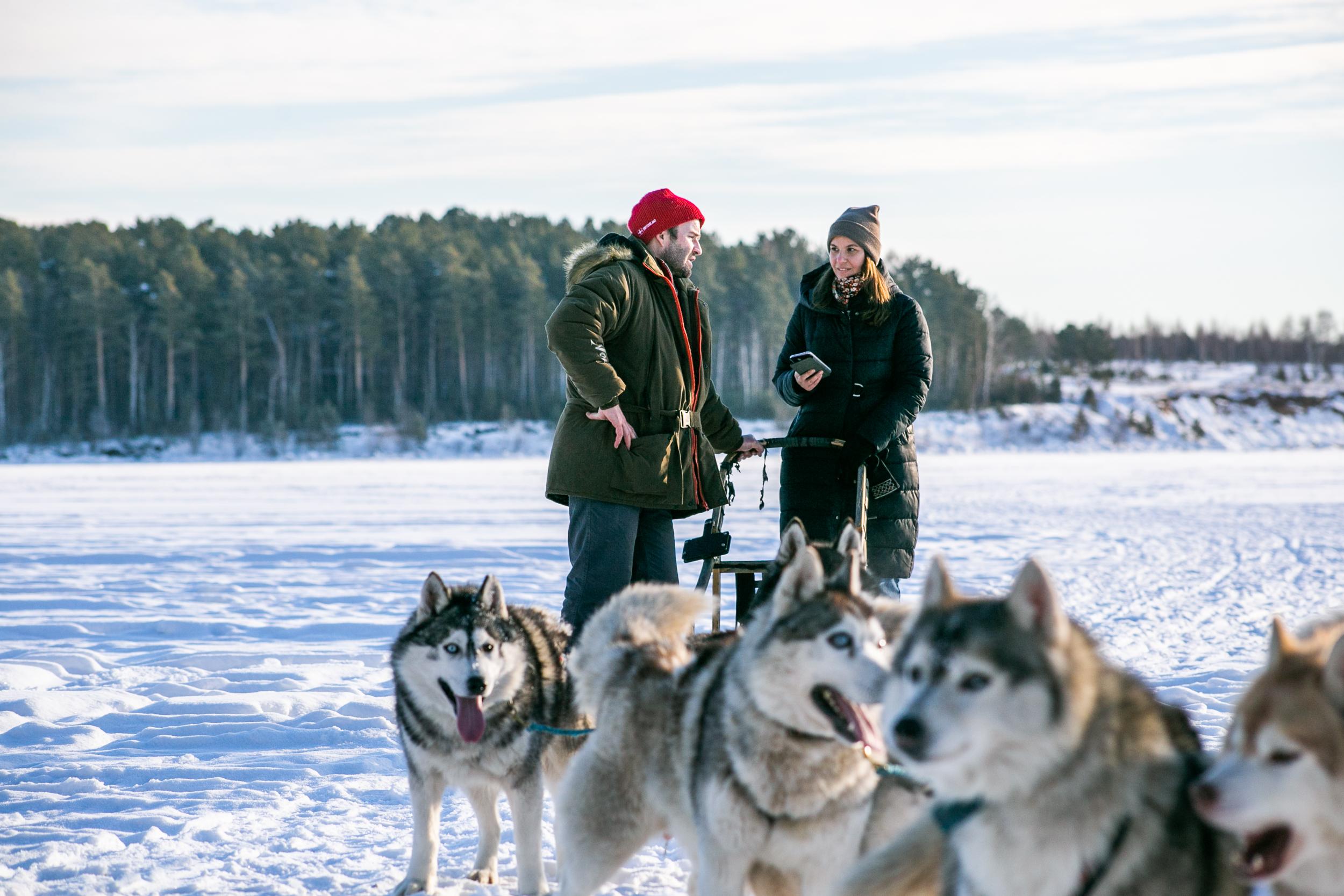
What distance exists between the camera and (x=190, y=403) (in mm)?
51250

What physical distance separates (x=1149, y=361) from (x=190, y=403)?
2154 inches

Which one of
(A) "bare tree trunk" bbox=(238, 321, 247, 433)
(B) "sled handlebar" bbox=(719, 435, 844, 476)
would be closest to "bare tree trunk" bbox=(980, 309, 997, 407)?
(A) "bare tree trunk" bbox=(238, 321, 247, 433)

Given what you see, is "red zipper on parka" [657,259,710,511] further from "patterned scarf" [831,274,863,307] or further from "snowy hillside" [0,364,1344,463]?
"snowy hillside" [0,364,1344,463]

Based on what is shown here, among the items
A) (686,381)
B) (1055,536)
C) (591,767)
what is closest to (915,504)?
(686,381)

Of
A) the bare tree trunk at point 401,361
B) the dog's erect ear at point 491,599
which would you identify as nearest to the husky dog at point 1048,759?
the dog's erect ear at point 491,599

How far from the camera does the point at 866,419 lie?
442 centimetres

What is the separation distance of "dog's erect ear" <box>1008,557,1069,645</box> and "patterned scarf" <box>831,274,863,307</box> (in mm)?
2584

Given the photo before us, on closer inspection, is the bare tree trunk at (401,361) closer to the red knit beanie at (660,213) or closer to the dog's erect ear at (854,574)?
the red knit beanie at (660,213)

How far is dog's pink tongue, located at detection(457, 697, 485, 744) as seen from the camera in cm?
343

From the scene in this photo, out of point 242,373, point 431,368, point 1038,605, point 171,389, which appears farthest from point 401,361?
point 1038,605

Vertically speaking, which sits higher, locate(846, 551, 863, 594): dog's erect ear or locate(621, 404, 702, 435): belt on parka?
locate(621, 404, 702, 435): belt on parka

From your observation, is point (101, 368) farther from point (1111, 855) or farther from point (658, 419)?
point (1111, 855)

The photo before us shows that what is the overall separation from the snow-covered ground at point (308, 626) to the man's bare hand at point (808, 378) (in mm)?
1655

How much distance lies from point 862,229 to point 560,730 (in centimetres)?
220
